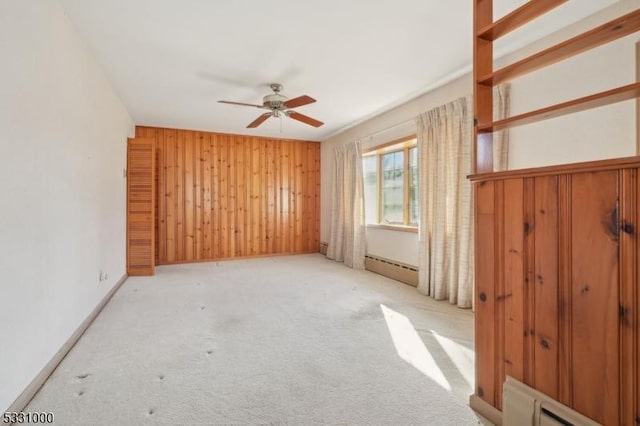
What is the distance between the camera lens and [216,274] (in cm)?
468

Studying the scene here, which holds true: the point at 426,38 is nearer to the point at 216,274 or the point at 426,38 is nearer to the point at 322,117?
the point at 322,117

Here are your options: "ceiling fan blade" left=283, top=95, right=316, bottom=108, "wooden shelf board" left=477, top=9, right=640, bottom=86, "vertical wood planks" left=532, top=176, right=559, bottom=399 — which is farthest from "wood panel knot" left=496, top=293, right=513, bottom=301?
"ceiling fan blade" left=283, top=95, right=316, bottom=108

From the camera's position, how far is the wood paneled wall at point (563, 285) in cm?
104

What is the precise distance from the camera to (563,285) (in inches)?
47.6

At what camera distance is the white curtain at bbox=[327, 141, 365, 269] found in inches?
199

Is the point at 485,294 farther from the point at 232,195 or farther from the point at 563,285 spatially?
the point at 232,195

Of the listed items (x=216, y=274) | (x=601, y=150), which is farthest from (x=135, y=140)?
(x=601, y=150)

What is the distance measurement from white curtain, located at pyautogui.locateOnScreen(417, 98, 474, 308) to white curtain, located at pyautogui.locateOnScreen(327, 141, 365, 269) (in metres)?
1.47

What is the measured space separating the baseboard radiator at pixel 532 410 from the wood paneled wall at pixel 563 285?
0.03 m

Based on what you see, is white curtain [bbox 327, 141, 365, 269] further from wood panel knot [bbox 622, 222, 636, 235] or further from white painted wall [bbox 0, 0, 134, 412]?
wood panel knot [bbox 622, 222, 636, 235]

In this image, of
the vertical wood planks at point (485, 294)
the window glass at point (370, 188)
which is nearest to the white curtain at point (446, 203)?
the window glass at point (370, 188)

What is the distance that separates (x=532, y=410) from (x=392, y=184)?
3633 mm

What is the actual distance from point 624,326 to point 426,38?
237 centimetres

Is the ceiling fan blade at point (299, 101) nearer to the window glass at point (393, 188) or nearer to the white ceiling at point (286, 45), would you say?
the white ceiling at point (286, 45)
